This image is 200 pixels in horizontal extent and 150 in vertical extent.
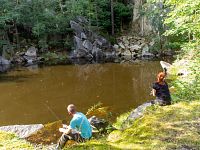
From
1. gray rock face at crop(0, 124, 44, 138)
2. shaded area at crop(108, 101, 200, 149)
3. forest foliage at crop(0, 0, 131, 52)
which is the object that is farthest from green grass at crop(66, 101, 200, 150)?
forest foliage at crop(0, 0, 131, 52)

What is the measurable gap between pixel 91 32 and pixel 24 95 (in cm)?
1677

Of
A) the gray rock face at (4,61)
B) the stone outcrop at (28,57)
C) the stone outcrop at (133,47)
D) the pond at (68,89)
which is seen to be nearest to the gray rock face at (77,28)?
the stone outcrop at (133,47)

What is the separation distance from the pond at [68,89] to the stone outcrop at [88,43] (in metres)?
4.34

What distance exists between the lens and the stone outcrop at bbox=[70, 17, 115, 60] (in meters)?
33.1

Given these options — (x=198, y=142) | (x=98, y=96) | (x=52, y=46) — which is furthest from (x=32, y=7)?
(x=198, y=142)

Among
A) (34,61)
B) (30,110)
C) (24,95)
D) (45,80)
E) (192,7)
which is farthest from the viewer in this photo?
(34,61)

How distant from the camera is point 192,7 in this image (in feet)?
23.9

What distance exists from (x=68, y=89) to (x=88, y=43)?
46.3 feet

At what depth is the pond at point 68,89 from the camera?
1522 centimetres

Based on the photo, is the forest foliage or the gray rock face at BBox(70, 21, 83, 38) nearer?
the forest foliage

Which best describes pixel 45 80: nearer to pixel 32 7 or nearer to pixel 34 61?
pixel 34 61

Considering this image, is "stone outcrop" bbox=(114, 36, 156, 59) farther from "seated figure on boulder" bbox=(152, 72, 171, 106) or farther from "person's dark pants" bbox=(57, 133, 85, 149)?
"person's dark pants" bbox=(57, 133, 85, 149)

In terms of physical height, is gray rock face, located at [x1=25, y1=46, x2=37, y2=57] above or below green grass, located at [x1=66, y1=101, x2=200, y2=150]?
above

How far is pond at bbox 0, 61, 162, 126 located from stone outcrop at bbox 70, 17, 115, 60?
4.34 metres
